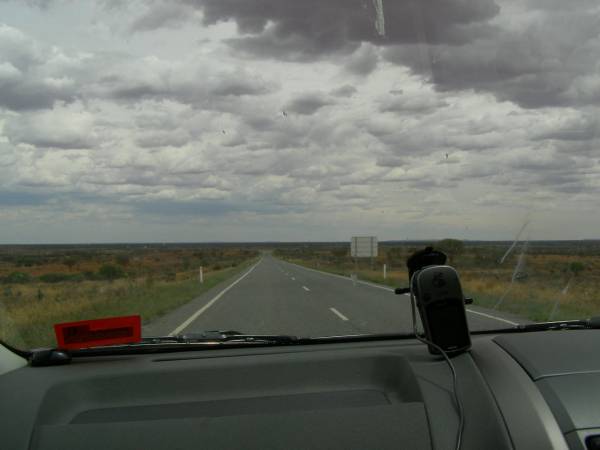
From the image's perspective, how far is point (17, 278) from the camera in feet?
18.3

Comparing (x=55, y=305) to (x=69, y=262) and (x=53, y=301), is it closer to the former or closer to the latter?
(x=53, y=301)

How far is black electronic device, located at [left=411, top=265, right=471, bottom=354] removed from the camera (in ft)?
9.39

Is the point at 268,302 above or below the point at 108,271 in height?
below

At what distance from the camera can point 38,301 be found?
19.8 ft

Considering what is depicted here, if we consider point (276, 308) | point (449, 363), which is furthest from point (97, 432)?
point (276, 308)

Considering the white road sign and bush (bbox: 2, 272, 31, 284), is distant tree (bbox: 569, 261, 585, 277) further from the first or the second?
bush (bbox: 2, 272, 31, 284)

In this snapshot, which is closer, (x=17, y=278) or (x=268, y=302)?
(x=17, y=278)

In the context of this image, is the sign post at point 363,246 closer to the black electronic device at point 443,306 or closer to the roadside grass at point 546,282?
the roadside grass at point 546,282

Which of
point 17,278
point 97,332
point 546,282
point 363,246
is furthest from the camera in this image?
point 363,246

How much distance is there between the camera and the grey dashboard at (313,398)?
7.69 ft

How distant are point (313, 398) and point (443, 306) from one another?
2.57ft

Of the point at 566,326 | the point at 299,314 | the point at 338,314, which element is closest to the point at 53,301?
the point at 566,326

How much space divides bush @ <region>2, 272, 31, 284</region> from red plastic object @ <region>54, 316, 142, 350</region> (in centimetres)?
239

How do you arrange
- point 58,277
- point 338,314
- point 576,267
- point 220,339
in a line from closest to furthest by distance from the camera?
point 220,339 → point 576,267 → point 58,277 → point 338,314
